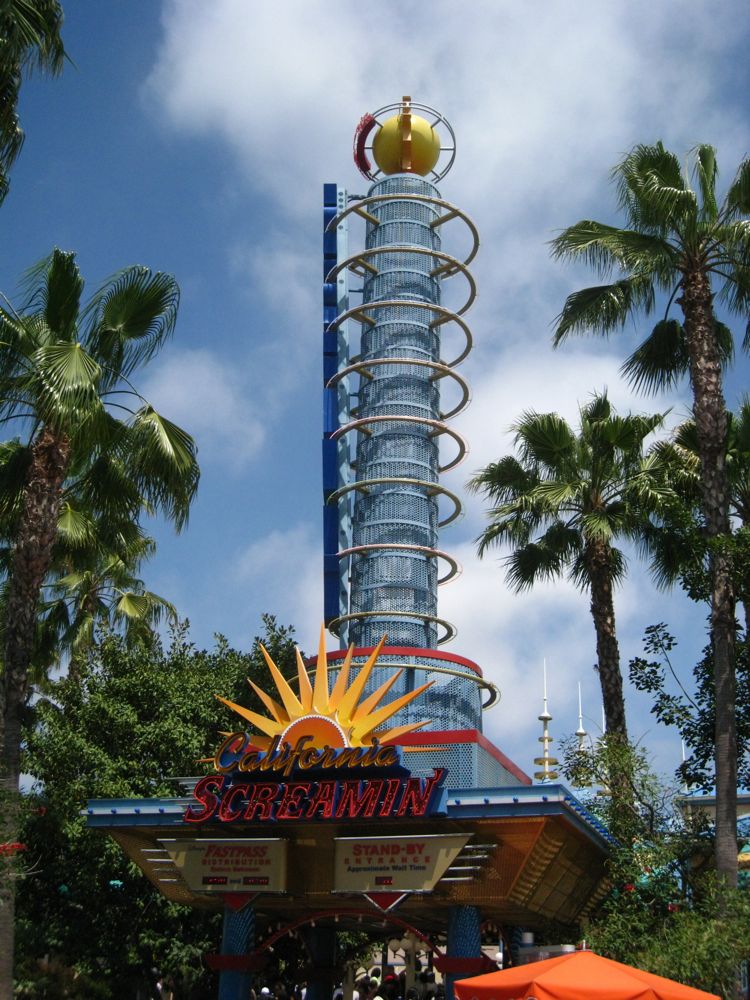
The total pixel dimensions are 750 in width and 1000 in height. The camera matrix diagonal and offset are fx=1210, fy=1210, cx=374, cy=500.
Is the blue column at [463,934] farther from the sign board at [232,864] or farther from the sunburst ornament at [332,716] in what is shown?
the sunburst ornament at [332,716]

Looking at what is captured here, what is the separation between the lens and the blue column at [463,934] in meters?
20.4

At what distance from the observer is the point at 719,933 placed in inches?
697

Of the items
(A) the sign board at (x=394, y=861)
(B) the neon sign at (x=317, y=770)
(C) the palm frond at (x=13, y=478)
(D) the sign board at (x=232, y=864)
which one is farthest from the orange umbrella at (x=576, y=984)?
(C) the palm frond at (x=13, y=478)

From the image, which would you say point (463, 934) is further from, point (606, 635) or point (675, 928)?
point (606, 635)

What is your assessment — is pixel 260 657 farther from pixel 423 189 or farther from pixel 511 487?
pixel 423 189

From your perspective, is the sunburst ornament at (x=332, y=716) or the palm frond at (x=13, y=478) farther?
the palm frond at (x=13, y=478)

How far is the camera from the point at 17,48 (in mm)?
16109

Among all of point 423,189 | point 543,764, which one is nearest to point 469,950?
point 423,189

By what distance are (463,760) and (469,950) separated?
16.6ft

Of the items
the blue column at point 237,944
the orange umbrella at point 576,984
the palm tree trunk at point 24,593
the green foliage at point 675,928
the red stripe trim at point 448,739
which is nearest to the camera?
the orange umbrella at point 576,984

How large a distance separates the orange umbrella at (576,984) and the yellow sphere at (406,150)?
32537mm

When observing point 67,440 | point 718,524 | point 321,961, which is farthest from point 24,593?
point 718,524

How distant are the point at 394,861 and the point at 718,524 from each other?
7.98m

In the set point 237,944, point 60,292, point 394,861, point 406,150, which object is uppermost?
point 406,150
